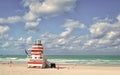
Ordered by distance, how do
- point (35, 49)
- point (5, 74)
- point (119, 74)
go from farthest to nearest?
point (35, 49) < point (119, 74) < point (5, 74)

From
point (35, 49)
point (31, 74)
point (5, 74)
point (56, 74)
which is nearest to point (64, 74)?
point (56, 74)

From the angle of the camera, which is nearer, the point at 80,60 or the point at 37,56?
the point at 37,56

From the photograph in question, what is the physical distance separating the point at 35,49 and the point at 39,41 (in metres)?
1.03

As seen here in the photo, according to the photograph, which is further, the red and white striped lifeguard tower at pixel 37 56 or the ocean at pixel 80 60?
the ocean at pixel 80 60

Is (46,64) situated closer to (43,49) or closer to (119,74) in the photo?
(43,49)

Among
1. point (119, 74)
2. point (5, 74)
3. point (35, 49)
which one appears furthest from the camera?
point (35, 49)

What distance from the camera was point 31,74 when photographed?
72.7 feet

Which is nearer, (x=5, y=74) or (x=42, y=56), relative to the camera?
(x=5, y=74)

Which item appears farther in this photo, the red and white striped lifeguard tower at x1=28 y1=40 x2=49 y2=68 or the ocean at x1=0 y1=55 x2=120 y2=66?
the ocean at x1=0 y1=55 x2=120 y2=66

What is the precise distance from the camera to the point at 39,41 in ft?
99.7

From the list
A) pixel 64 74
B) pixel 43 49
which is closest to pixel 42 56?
pixel 43 49

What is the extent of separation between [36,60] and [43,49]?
128 centimetres

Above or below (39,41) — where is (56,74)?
below

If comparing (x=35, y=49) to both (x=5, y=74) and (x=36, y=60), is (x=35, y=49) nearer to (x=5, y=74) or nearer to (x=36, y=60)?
(x=36, y=60)
